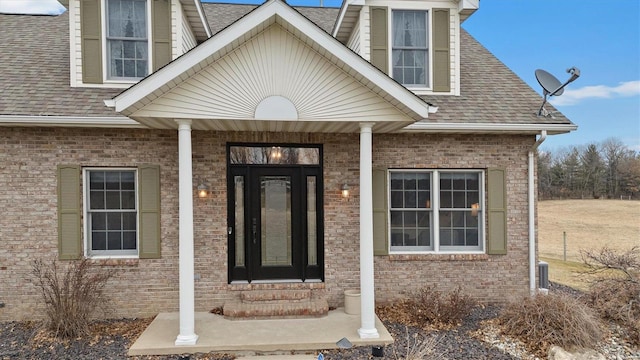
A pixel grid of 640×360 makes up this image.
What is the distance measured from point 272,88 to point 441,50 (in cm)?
379

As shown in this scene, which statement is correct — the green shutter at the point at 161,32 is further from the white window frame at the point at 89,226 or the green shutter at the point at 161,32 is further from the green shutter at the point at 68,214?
the green shutter at the point at 68,214

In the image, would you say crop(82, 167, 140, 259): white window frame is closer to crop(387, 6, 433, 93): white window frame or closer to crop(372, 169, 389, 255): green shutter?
crop(372, 169, 389, 255): green shutter

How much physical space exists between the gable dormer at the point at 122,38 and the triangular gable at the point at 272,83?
2007mm

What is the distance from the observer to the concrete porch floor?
17.5 ft

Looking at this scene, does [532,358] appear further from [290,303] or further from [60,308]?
[60,308]

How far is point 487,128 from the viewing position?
6922 mm

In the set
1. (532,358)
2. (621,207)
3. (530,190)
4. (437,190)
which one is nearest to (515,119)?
(530,190)

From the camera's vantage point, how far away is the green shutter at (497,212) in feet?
23.7

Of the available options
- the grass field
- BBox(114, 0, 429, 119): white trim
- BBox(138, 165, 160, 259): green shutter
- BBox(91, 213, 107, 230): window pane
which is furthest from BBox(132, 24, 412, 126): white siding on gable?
the grass field

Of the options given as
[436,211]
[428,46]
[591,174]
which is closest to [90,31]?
[428,46]

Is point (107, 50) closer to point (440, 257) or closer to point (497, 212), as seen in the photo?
point (440, 257)

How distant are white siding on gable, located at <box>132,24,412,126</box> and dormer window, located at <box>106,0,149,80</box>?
2.28 m

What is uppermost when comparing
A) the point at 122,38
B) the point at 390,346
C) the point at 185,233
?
the point at 122,38

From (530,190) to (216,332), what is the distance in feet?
19.7
